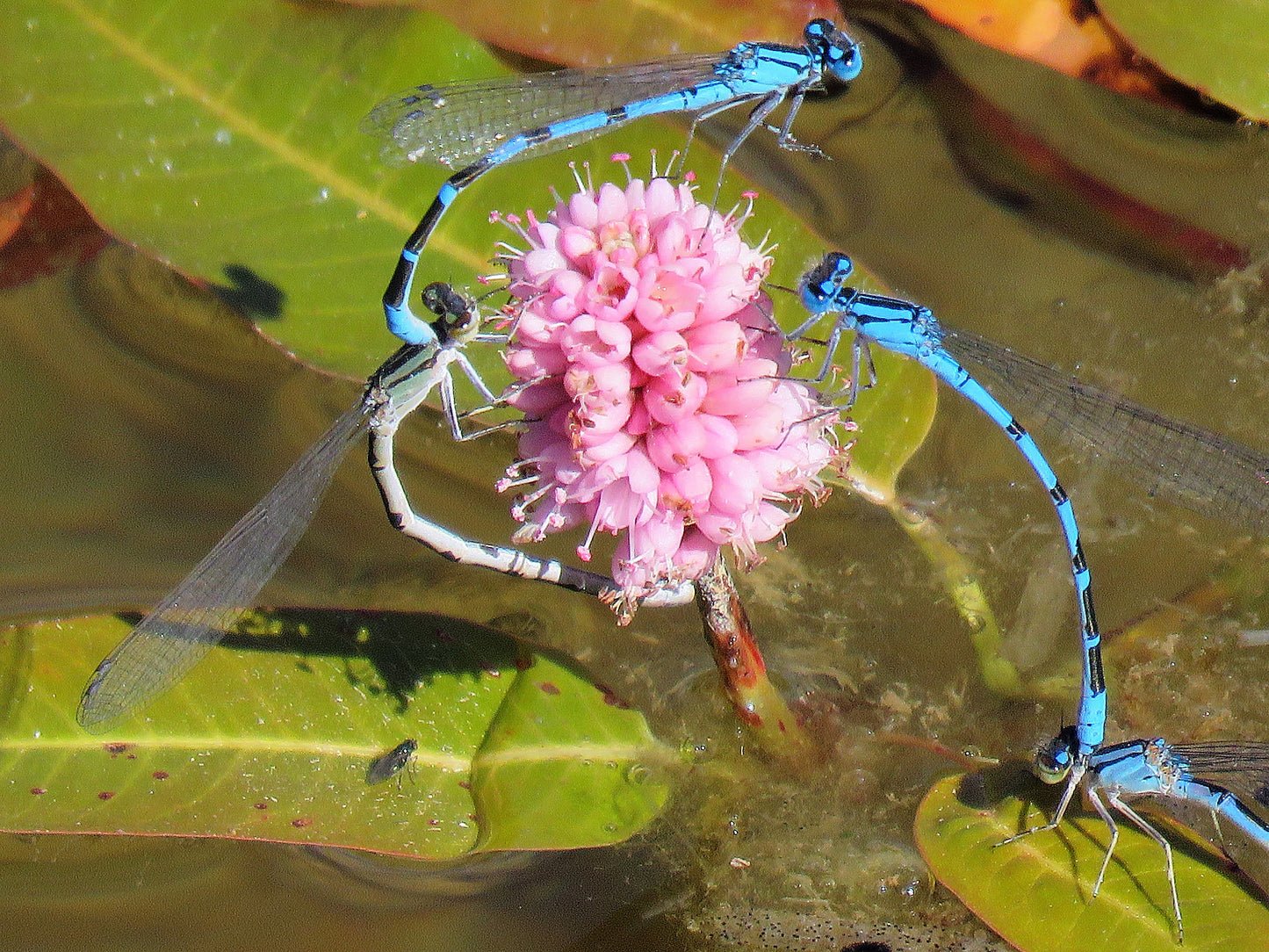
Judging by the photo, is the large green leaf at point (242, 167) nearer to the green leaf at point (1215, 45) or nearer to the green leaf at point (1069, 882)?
the green leaf at point (1069, 882)

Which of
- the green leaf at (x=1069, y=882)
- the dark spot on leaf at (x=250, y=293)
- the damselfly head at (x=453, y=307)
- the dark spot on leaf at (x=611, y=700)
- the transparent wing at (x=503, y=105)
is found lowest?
the green leaf at (x=1069, y=882)

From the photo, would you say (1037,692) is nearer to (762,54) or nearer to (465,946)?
(465,946)

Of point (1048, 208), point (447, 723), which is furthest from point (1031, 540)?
point (447, 723)

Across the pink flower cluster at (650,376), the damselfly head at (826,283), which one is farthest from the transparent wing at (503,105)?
the pink flower cluster at (650,376)

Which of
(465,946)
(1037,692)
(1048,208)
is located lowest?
(465,946)

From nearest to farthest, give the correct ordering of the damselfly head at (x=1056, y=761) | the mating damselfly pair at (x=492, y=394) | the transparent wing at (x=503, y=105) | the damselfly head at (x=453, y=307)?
the damselfly head at (x=453, y=307) → the mating damselfly pair at (x=492, y=394) → the damselfly head at (x=1056, y=761) → the transparent wing at (x=503, y=105)
